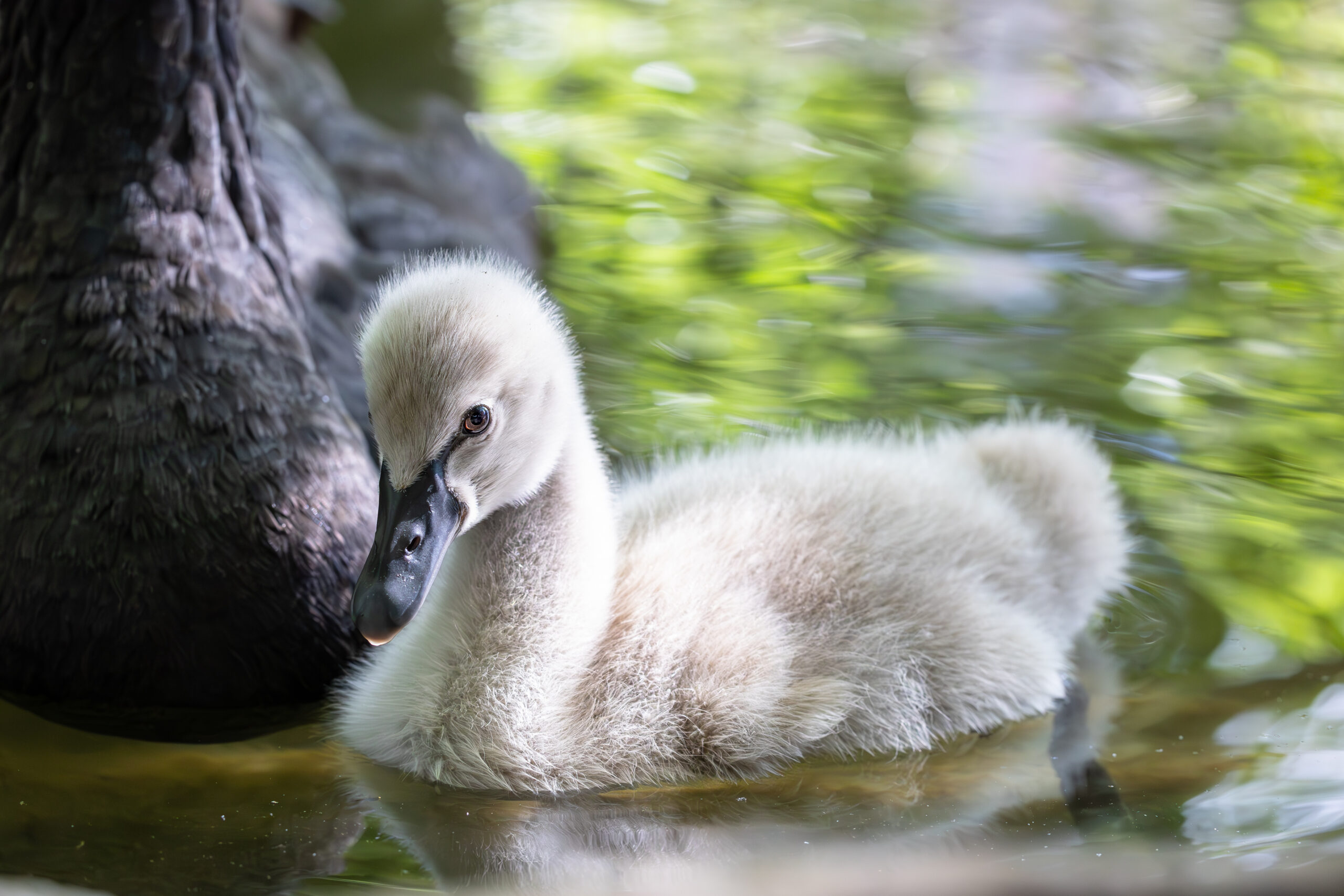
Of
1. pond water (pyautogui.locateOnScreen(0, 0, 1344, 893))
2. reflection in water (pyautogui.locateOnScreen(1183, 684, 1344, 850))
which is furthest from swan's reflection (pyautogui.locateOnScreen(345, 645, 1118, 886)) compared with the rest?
reflection in water (pyautogui.locateOnScreen(1183, 684, 1344, 850))

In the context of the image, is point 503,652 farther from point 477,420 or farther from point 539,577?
point 477,420

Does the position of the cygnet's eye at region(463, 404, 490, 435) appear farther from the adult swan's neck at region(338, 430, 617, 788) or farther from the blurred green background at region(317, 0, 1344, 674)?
the blurred green background at region(317, 0, 1344, 674)

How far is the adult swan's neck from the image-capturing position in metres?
1.83

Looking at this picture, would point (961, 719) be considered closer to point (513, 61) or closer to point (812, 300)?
point (812, 300)

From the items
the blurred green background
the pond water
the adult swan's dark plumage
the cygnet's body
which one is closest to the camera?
the pond water

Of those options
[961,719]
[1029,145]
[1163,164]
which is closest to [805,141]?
[1029,145]

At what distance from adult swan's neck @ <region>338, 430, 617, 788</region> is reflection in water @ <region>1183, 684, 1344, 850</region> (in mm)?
765

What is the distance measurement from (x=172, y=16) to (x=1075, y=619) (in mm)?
1635

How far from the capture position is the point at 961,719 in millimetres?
2010

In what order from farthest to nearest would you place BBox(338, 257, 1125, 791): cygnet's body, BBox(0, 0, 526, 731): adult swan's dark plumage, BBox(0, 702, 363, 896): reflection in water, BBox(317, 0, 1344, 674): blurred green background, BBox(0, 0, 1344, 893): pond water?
BBox(317, 0, 1344, 674): blurred green background
BBox(0, 0, 526, 731): adult swan's dark plumage
BBox(338, 257, 1125, 791): cygnet's body
BBox(0, 0, 1344, 893): pond water
BBox(0, 702, 363, 896): reflection in water

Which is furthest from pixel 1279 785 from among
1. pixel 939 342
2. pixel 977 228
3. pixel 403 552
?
pixel 977 228

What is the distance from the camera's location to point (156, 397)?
79.6 inches

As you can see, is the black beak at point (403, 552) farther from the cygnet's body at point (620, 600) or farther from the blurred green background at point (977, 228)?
the blurred green background at point (977, 228)

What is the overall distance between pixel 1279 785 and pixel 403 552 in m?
1.08
